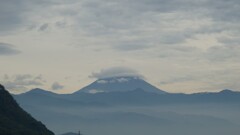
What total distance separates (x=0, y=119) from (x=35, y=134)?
55.3 feet

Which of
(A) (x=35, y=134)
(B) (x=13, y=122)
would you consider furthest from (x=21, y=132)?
(B) (x=13, y=122)

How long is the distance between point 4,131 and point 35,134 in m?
13.1

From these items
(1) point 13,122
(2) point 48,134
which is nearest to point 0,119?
(1) point 13,122

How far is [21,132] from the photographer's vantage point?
177 metres

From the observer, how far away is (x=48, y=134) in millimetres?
199125

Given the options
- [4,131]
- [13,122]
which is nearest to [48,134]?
[13,122]

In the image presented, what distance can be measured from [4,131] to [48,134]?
2979cm

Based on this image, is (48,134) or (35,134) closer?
(35,134)

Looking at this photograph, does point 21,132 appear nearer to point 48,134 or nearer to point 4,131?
point 4,131

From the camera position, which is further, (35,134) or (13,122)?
(13,122)

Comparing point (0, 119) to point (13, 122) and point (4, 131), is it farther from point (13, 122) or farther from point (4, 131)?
Result: point (4, 131)

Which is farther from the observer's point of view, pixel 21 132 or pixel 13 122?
pixel 13 122

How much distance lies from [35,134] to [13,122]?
Answer: 16850 millimetres

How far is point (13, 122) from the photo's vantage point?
7677 inches
